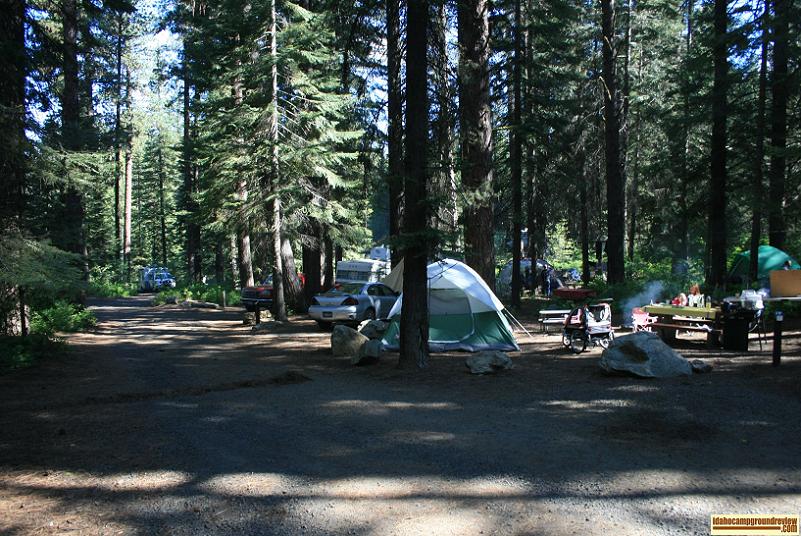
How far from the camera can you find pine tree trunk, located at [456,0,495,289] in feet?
44.4

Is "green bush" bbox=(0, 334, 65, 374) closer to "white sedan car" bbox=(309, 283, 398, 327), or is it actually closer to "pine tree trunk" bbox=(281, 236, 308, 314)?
"white sedan car" bbox=(309, 283, 398, 327)

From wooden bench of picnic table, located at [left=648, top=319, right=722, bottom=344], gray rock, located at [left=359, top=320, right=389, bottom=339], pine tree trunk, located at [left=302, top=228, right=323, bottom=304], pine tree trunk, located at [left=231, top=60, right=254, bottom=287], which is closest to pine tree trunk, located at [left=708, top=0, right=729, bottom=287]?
wooden bench of picnic table, located at [left=648, top=319, right=722, bottom=344]

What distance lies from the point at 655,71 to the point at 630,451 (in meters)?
29.9

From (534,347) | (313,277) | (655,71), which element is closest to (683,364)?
(534,347)

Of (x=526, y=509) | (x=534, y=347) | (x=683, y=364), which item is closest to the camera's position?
(x=526, y=509)

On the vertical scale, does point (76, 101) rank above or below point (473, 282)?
above

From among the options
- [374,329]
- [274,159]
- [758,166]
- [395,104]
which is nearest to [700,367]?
[374,329]

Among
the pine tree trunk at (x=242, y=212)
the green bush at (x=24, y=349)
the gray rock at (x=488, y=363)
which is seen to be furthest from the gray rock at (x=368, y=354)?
the pine tree trunk at (x=242, y=212)

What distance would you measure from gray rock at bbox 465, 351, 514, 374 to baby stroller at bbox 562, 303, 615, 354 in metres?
2.63

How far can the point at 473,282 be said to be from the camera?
522 inches

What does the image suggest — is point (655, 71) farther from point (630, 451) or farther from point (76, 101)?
point (630, 451)

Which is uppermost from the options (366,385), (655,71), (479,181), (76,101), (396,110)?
(655,71)

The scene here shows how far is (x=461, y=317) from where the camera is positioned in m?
13.4

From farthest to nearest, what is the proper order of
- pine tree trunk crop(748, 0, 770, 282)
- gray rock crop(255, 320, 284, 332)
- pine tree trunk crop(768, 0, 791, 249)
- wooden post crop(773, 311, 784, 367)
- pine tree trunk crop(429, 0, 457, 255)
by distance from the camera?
gray rock crop(255, 320, 284, 332)
pine tree trunk crop(748, 0, 770, 282)
pine tree trunk crop(768, 0, 791, 249)
pine tree trunk crop(429, 0, 457, 255)
wooden post crop(773, 311, 784, 367)
